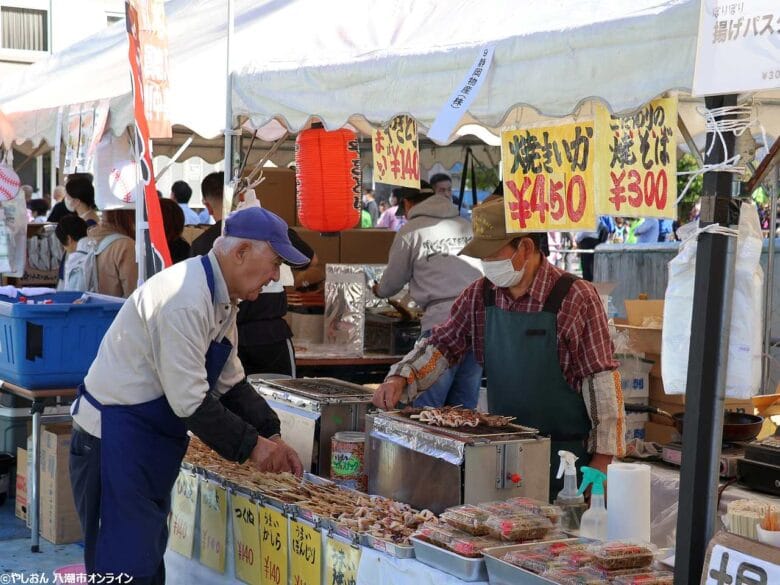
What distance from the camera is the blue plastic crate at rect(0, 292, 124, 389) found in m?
6.02

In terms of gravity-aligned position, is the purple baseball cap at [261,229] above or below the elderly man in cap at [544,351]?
above

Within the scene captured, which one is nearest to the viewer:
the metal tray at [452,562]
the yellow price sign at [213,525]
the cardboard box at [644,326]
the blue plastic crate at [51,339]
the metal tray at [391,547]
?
the metal tray at [452,562]

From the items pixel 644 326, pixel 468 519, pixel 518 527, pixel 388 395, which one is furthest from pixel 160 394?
pixel 644 326

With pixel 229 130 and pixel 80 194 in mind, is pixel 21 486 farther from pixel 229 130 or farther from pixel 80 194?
pixel 80 194

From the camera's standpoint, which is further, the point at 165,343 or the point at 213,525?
the point at 213,525

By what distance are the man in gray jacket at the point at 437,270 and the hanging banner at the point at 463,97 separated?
9.38 feet

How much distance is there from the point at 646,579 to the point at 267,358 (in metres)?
3.95

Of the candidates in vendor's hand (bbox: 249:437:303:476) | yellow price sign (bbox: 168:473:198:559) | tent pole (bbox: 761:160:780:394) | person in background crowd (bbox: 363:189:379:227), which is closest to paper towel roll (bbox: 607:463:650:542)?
vendor's hand (bbox: 249:437:303:476)

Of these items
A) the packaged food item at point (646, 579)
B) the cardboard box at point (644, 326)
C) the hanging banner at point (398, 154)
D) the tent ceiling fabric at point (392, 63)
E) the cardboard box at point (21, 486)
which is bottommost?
→ the cardboard box at point (21, 486)

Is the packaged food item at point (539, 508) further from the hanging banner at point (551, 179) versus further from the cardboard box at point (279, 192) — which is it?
the cardboard box at point (279, 192)

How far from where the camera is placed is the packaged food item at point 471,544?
290 centimetres

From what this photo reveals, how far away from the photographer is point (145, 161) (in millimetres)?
5727

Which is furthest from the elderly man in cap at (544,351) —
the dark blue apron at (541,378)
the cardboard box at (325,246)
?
the cardboard box at (325,246)

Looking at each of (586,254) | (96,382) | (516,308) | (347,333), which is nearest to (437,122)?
(516,308)
